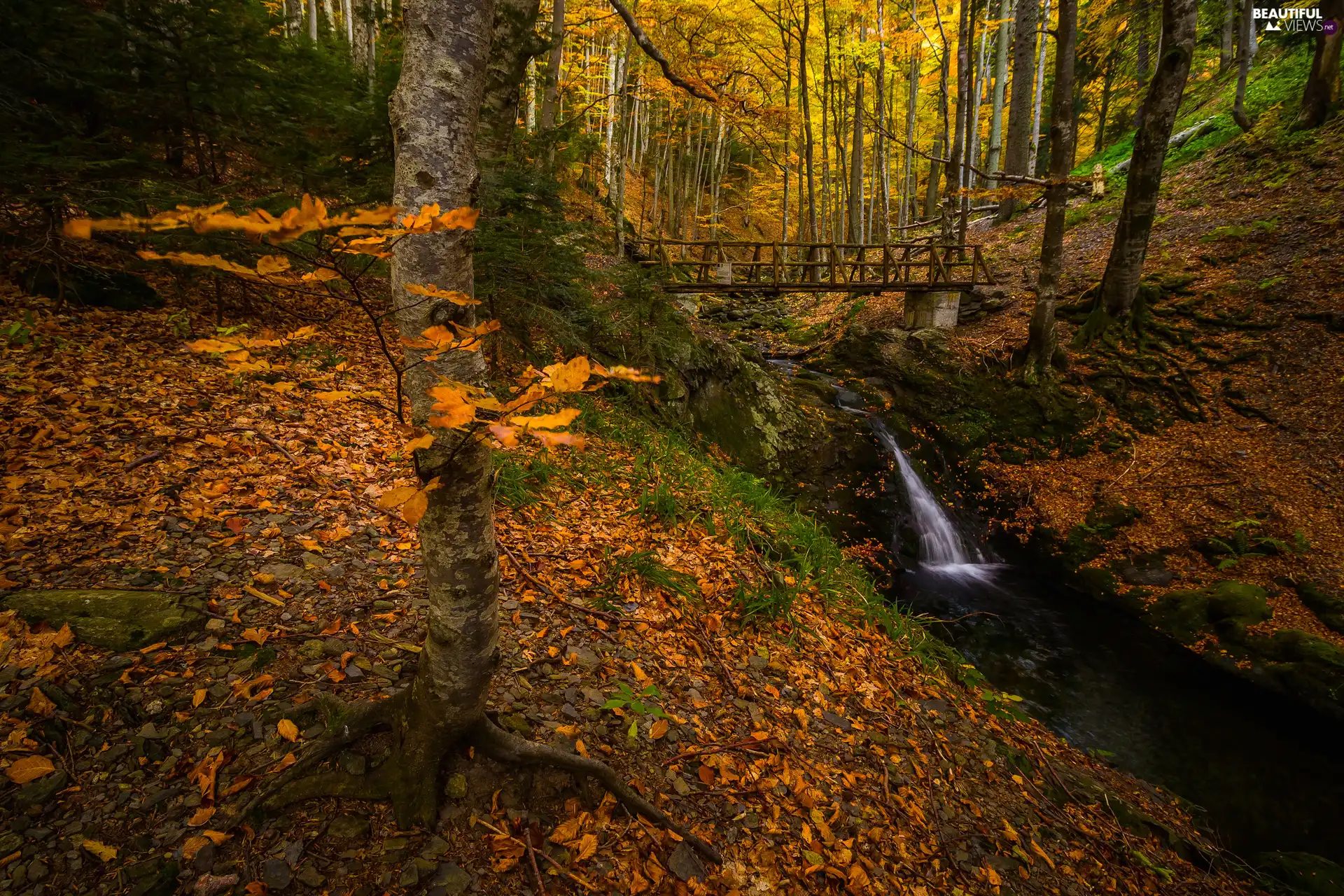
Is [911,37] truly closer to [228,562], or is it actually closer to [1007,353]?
[1007,353]

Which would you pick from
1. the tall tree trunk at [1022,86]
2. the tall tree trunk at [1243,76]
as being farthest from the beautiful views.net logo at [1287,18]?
the tall tree trunk at [1022,86]

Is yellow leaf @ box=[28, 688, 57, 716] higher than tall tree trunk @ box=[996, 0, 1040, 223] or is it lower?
lower

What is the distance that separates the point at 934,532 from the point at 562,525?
7375 mm

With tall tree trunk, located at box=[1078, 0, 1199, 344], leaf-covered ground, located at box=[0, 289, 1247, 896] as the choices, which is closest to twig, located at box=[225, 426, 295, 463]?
leaf-covered ground, located at box=[0, 289, 1247, 896]

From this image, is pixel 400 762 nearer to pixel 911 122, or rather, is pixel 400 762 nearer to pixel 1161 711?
pixel 1161 711

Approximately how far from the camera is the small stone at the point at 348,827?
1931mm

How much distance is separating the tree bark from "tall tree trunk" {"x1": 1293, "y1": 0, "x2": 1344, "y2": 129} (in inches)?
696

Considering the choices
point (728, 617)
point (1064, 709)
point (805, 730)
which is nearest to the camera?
point (805, 730)

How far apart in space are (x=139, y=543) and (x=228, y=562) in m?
0.44

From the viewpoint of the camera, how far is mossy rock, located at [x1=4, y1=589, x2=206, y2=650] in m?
2.25

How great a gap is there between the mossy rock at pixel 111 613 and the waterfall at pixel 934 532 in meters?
9.16

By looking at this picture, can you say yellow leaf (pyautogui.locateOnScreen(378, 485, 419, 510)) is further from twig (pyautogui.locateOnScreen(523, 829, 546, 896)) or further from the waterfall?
the waterfall

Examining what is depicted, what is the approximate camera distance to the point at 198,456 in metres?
3.49

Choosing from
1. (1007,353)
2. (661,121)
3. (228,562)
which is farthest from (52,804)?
(661,121)
